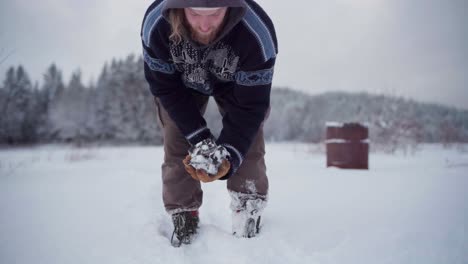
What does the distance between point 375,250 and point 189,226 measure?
36.3 inches

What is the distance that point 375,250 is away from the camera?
47.9 inches

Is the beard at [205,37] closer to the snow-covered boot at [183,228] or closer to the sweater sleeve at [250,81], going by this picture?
the sweater sleeve at [250,81]

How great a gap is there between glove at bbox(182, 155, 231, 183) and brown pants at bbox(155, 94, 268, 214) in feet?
0.88

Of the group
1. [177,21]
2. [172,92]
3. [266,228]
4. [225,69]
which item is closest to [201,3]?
[177,21]

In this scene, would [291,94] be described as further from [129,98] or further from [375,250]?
[375,250]

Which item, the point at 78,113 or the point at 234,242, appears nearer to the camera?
the point at 234,242

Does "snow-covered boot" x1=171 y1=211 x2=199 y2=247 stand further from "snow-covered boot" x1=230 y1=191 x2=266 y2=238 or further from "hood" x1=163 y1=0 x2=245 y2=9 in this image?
"hood" x1=163 y1=0 x2=245 y2=9

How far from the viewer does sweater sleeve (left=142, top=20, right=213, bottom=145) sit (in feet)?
4.64

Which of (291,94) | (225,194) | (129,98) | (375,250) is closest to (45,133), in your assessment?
(129,98)

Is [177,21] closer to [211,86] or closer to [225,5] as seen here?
[225,5]

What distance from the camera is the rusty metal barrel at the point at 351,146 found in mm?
4223

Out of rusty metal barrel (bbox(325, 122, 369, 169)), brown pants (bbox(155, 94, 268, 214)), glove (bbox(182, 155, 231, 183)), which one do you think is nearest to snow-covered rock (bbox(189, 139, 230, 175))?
glove (bbox(182, 155, 231, 183))

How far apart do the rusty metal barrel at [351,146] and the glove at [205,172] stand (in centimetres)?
346

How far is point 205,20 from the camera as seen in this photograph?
110cm
